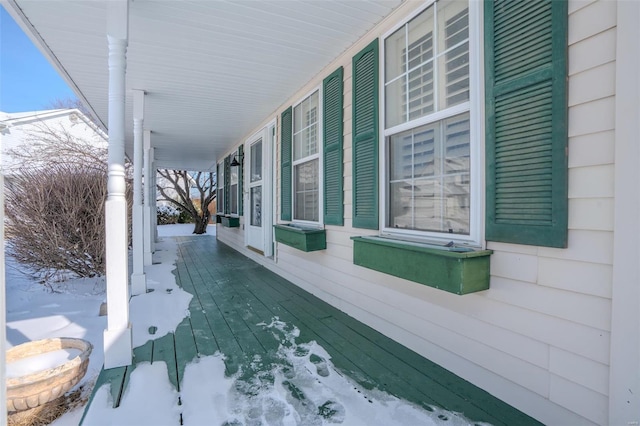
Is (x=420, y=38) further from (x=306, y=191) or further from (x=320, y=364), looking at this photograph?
(x=320, y=364)

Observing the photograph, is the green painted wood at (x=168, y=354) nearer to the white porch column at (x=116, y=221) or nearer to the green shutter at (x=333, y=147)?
the white porch column at (x=116, y=221)

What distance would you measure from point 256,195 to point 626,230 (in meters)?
5.33

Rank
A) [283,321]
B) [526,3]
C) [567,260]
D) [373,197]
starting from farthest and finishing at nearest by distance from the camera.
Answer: [283,321], [373,197], [526,3], [567,260]

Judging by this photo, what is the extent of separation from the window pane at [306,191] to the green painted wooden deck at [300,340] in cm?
98

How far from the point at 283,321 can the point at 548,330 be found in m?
2.09

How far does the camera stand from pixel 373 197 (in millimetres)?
2674

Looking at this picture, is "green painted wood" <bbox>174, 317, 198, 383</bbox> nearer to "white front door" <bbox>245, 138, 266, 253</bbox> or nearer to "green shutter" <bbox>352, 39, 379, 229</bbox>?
"green shutter" <bbox>352, 39, 379, 229</bbox>

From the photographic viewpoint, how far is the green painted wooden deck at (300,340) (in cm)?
182

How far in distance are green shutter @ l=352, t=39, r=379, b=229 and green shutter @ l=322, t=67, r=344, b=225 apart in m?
0.27

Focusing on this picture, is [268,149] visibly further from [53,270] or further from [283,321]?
[53,270]

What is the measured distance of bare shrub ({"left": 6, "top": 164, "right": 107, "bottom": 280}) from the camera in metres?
4.25

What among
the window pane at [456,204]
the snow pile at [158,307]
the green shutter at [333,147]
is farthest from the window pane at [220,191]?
the window pane at [456,204]

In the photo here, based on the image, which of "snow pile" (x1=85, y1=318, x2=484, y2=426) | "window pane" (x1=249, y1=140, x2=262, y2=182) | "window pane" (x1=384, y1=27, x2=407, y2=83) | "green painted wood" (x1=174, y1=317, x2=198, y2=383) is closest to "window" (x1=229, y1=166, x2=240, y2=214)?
"window pane" (x1=249, y1=140, x2=262, y2=182)

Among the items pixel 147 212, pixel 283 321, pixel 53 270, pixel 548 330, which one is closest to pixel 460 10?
pixel 548 330
